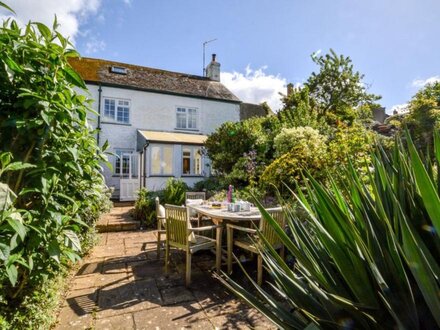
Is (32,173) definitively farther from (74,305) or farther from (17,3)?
(74,305)

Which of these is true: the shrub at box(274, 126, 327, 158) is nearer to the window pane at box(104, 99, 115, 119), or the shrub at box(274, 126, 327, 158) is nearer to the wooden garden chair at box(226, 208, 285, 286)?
the wooden garden chair at box(226, 208, 285, 286)

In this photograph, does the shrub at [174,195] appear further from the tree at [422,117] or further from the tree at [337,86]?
the tree at [337,86]

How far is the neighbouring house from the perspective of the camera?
1348 centimetres

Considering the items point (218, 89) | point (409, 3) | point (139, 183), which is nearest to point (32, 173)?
point (409, 3)

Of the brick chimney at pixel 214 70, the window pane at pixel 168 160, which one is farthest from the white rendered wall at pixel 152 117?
the brick chimney at pixel 214 70

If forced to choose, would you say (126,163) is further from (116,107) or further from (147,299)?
(147,299)

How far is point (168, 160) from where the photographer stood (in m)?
14.0

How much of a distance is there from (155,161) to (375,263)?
13.3m

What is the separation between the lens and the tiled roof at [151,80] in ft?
47.4

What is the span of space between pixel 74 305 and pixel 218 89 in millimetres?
16704

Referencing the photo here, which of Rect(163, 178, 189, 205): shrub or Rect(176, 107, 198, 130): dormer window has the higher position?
Rect(176, 107, 198, 130): dormer window

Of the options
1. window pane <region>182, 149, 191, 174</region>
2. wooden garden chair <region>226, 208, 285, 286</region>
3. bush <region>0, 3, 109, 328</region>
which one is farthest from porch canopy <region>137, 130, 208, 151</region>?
bush <region>0, 3, 109, 328</region>

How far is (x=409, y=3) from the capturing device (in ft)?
11.6

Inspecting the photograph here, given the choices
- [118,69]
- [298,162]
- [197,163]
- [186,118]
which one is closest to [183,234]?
[298,162]
